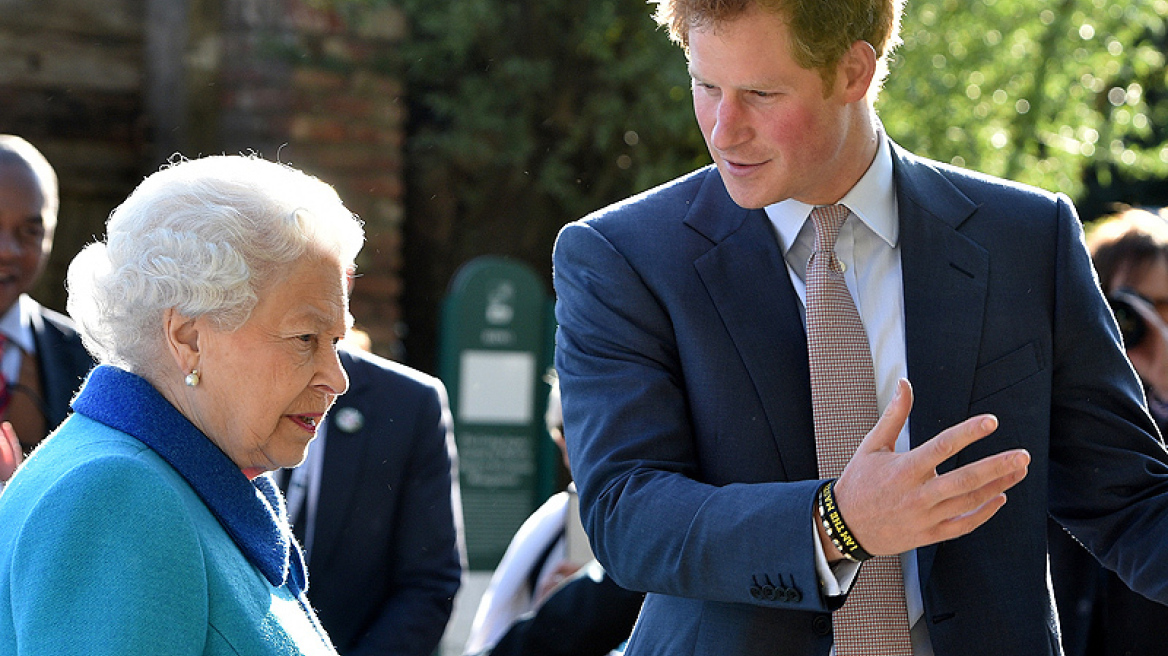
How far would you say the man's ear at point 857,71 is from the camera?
2.28m

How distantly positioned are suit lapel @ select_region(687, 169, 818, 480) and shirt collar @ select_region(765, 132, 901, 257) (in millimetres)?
36

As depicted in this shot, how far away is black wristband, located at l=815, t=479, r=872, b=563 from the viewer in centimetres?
186

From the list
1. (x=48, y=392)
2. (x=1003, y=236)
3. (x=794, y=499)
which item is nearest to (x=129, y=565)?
(x=794, y=499)

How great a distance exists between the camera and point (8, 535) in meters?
1.76

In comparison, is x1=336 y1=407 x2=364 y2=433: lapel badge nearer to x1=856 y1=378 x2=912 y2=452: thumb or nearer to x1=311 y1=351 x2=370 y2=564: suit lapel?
x1=311 y1=351 x2=370 y2=564: suit lapel

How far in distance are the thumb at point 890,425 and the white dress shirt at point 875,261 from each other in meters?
0.37

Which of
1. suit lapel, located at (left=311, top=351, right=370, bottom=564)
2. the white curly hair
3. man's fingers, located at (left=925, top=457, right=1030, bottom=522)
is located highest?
the white curly hair

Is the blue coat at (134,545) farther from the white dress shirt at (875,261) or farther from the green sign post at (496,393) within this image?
the green sign post at (496,393)

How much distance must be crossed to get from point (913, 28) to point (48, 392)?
5.50 meters

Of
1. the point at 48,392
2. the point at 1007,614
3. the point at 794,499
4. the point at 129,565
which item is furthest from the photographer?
the point at 48,392

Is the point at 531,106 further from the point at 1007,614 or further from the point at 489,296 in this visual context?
the point at 1007,614

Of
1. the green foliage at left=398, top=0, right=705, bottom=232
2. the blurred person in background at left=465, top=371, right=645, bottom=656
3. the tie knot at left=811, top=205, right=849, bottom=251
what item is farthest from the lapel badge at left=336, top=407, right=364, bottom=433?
the green foliage at left=398, top=0, right=705, bottom=232

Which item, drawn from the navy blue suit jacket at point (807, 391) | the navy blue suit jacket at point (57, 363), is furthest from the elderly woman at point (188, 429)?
the navy blue suit jacket at point (57, 363)

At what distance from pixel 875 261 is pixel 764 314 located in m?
0.25
